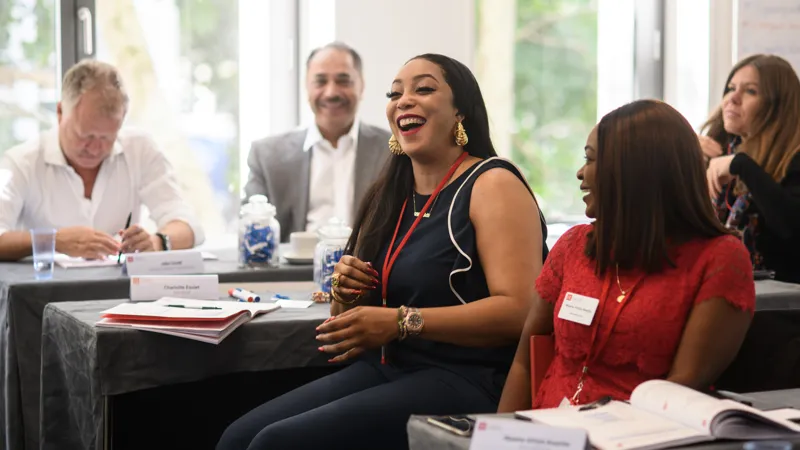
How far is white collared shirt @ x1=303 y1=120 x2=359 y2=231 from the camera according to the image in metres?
4.37

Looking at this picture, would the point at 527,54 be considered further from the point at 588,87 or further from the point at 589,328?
the point at 589,328

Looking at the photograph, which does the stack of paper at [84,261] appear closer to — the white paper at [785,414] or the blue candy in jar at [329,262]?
the blue candy in jar at [329,262]

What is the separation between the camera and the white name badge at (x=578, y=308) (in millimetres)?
1802

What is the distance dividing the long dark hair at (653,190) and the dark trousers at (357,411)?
494 millimetres

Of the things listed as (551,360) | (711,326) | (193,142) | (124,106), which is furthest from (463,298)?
(193,142)

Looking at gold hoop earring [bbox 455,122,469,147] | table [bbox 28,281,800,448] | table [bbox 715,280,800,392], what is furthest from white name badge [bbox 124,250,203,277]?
table [bbox 715,280,800,392]

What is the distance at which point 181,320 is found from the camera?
2.27 metres

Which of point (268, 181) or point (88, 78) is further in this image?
point (268, 181)

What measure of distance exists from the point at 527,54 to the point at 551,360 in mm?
4085

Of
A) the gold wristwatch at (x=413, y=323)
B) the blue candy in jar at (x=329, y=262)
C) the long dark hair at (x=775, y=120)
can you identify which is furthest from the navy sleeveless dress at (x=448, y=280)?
the long dark hair at (x=775, y=120)

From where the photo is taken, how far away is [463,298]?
2193 mm

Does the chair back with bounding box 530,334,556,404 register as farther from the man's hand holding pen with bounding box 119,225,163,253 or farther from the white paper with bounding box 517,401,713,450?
the man's hand holding pen with bounding box 119,225,163,253

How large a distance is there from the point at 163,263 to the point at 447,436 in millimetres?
1818

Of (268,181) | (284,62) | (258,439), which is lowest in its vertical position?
(258,439)
